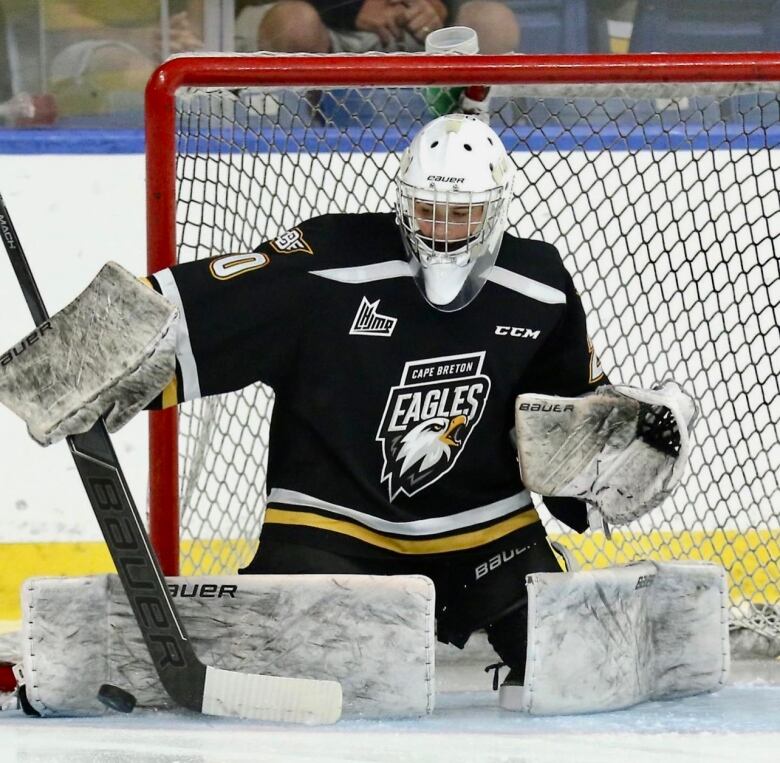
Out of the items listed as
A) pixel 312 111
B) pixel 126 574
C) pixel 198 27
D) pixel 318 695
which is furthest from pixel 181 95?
pixel 198 27

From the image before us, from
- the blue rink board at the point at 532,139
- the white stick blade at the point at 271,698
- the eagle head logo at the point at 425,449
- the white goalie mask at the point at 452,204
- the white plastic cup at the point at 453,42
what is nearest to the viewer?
the white stick blade at the point at 271,698

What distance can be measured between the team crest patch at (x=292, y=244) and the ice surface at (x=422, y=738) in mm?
626

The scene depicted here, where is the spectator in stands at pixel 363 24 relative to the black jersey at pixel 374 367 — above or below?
above

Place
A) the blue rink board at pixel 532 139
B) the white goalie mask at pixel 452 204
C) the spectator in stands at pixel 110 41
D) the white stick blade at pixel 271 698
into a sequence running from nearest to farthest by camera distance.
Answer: the white stick blade at pixel 271 698, the white goalie mask at pixel 452 204, the blue rink board at pixel 532 139, the spectator in stands at pixel 110 41

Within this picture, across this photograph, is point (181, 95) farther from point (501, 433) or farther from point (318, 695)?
point (318, 695)

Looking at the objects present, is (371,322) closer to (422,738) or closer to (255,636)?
(255,636)

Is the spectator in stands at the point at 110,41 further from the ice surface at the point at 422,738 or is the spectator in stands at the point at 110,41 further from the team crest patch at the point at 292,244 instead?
the ice surface at the point at 422,738

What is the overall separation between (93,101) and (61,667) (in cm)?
185

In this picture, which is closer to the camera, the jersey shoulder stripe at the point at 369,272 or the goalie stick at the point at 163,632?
the goalie stick at the point at 163,632

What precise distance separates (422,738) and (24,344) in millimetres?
708

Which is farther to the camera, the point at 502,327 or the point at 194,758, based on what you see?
the point at 502,327

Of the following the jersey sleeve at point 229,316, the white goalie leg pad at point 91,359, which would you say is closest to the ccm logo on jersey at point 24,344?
the white goalie leg pad at point 91,359

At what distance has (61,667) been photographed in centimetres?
181

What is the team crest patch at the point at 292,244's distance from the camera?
6.32 ft
